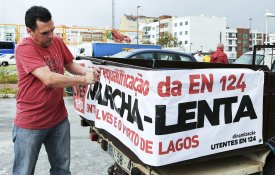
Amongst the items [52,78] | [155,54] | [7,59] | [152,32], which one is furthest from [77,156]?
[152,32]

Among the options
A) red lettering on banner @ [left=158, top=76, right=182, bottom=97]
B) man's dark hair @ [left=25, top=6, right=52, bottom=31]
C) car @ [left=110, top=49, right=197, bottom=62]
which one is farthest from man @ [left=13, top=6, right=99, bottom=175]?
car @ [left=110, top=49, right=197, bottom=62]

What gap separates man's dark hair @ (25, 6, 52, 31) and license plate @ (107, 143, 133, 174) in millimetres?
1346

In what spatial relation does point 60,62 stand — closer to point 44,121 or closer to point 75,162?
point 44,121

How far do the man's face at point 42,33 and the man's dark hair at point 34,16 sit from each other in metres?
0.03

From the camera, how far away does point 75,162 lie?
5.16m

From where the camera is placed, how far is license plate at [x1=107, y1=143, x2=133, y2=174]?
3164mm

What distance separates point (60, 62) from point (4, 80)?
529 inches

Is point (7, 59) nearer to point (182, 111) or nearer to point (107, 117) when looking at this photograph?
point (107, 117)

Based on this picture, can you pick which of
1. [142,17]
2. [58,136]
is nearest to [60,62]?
[58,136]

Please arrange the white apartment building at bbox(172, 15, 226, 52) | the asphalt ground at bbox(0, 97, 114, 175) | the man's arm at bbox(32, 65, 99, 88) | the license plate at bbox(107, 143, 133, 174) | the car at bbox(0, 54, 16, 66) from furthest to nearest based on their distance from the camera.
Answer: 1. the white apartment building at bbox(172, 15, 226, 52)
2. the car at bbox(0, 54, 16, 66)
3. the asphalt ground at bbox(0, 97, 114, 175)
4. the license plate at bbox(107, 143, 133, 174)
5. the man's arm at bbox(32, 65, 99, 88)

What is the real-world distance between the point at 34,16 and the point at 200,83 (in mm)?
1477

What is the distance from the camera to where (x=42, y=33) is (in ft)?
9.92

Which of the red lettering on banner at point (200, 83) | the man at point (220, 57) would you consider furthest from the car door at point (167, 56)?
the red lettering on banner at point (200, 83)

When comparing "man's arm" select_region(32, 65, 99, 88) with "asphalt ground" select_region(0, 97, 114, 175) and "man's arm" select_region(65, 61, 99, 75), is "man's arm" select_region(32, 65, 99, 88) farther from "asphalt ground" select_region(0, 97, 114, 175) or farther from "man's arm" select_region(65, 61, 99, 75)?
"asphalt ground" select_region(0, 97, 114, 175)
